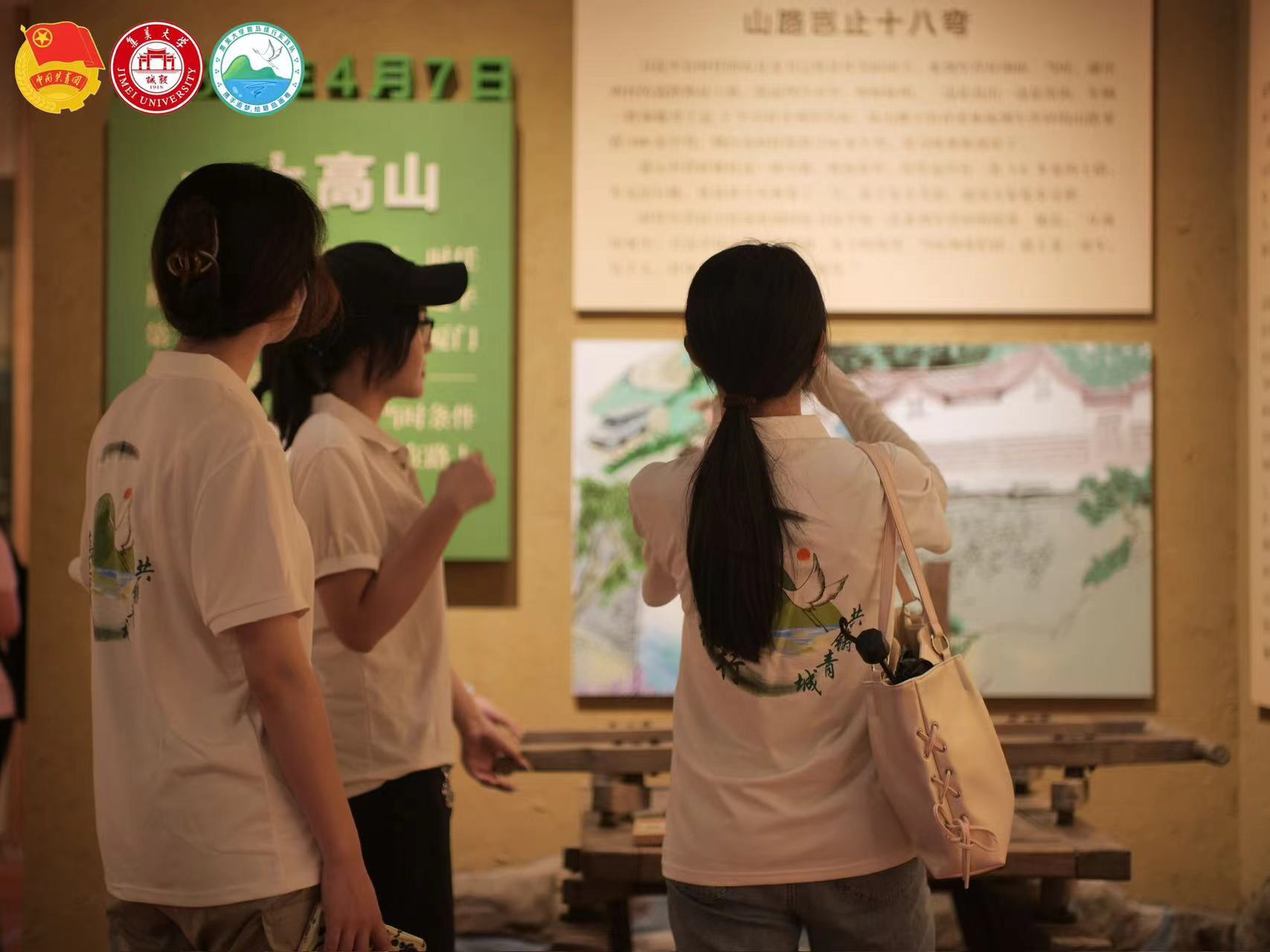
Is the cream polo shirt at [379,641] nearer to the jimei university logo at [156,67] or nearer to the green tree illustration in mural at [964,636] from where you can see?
the jimei university logo at [156,67]

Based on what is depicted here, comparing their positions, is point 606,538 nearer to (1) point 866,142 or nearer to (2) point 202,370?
(1) point 866,142

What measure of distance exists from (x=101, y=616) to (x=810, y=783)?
80 cm

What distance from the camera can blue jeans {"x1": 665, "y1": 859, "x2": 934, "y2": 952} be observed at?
1.47 meters

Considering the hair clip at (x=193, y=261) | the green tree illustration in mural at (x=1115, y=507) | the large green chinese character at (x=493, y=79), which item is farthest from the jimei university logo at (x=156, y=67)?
the green tree illustration in mural at (x=1115, y=507)

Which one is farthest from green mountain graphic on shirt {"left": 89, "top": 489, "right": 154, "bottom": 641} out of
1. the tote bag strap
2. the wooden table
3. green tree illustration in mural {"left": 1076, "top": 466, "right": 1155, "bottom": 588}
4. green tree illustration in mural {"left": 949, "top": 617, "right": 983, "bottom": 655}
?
green tree illustration in mural {"left": 1076, "top": 466, "right": 1155, "bottom": 588}

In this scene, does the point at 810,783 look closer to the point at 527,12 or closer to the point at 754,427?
the point at 754,427

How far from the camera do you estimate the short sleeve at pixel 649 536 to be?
1.58 metres

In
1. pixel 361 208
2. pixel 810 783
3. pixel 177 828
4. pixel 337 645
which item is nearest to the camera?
pixel 177 828

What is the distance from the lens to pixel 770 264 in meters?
1.51

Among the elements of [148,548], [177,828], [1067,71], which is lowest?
[177,828]

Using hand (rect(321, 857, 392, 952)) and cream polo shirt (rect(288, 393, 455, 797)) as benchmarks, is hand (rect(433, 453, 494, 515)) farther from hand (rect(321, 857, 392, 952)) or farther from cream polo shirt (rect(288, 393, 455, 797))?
hand (rect(321, 857, 392, 952))

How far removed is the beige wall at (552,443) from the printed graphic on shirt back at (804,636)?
1990 millimetres

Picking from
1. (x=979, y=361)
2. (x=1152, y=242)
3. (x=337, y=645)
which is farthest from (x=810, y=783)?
(x=1152, y=242)

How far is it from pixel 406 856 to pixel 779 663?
0.69 m
